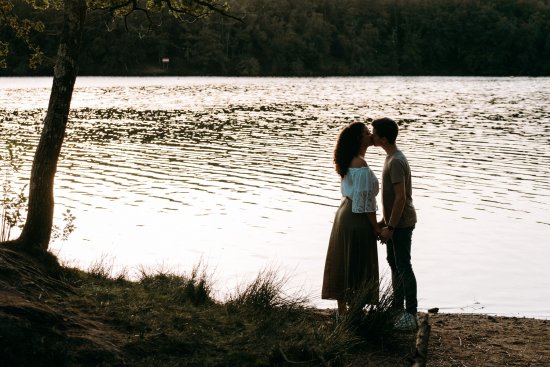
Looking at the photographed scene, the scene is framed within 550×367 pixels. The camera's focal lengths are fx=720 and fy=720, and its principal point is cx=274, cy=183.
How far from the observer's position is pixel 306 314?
8.15 metres

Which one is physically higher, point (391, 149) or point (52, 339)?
point (391, 149)

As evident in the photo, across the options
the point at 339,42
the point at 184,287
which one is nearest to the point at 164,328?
the point at 184,287

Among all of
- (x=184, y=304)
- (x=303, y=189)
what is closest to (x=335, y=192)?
(x=303, y=189)

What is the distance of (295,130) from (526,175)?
17644 millimetres

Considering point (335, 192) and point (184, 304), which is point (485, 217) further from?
point (184, 304)

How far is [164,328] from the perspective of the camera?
706cm

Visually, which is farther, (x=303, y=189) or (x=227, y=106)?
(x=227, y=106)

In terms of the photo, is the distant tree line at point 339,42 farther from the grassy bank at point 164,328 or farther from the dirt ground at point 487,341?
the dirt ground at point 487,341

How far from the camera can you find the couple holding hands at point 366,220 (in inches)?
294

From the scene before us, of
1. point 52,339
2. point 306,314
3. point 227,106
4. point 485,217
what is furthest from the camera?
point 227,106

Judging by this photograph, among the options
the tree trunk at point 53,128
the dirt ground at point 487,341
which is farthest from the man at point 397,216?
the tree trunk at point 53,128

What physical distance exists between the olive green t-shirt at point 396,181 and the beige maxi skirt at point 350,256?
1.04ft

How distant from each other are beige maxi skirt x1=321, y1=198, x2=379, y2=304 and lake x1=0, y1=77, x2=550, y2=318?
86.5 inches

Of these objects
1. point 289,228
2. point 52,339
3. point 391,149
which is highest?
point 391,149
